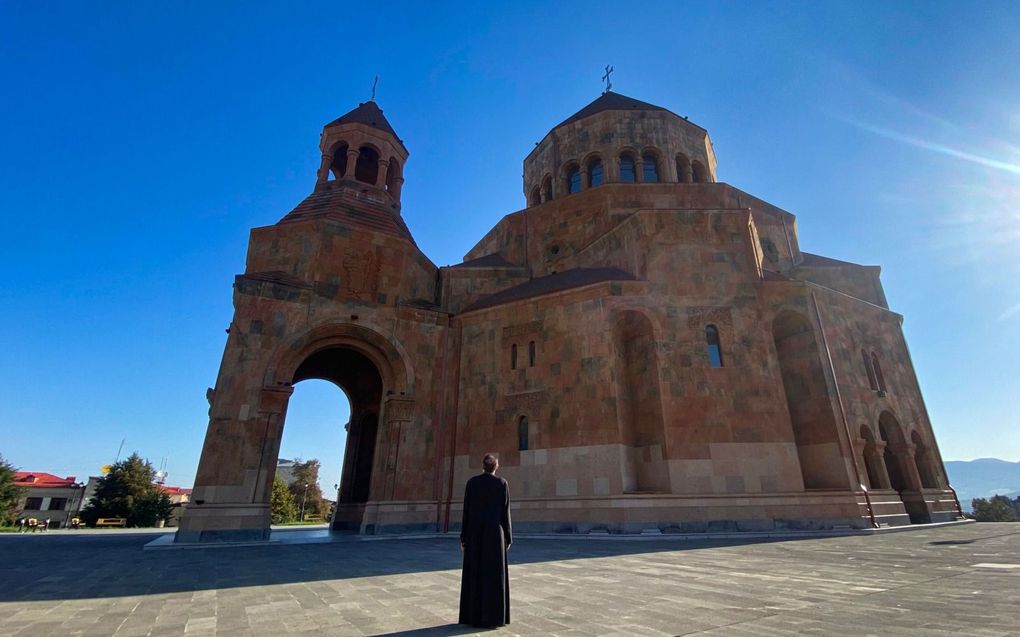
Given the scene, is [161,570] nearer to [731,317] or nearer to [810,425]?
[731,317]

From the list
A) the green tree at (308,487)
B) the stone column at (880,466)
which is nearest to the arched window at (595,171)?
the stone column at (880,466)

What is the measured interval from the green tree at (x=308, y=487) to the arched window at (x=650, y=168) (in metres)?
42.6

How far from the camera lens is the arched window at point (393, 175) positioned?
69.9ft

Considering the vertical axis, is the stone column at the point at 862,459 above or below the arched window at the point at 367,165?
below

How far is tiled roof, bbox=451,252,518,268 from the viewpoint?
64.2 feet

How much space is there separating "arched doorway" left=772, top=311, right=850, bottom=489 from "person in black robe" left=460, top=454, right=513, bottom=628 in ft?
41.1

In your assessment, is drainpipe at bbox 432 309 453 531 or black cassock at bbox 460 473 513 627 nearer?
black cassock at bbox 460 473 513 627

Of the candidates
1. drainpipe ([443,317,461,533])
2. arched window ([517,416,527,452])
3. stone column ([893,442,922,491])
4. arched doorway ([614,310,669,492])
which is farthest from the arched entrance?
drainpipe ([443,317,461,533])

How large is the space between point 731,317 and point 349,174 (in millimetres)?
15491

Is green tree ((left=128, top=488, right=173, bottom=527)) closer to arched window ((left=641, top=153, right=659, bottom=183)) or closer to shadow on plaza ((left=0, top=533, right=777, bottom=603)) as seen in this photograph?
shadow on plaza ((left=0, top=533, right=777, bottom=603))

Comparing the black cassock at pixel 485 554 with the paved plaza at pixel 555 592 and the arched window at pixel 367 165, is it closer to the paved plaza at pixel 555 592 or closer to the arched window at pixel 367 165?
the paved plaza at pixel 555 592

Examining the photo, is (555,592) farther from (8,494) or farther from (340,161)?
(8,494)

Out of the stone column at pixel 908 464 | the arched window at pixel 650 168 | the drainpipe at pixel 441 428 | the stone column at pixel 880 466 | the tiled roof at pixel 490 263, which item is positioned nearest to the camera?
the stone column at pixel 880 466

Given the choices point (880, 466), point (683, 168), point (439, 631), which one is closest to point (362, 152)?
point (683, 168)
